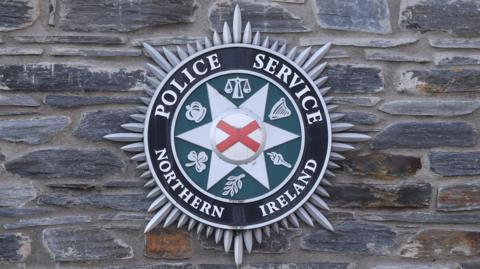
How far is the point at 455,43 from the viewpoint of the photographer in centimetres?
335

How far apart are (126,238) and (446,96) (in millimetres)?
1341

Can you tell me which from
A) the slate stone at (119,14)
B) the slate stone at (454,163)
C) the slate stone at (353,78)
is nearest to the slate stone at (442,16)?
the slate stone at (353,78)

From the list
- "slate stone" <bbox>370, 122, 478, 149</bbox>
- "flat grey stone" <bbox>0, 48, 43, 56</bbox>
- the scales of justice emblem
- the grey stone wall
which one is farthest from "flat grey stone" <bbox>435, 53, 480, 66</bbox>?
"flat grey stone" <bbox>0, 48, 43, 56</bbox>

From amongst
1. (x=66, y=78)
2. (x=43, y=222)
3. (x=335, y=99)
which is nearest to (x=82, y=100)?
(x=66, y=78)

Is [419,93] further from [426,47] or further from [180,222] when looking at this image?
[180,222]

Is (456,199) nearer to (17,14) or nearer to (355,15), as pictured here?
(355,15)

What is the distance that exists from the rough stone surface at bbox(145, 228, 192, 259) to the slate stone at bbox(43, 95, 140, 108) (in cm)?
50

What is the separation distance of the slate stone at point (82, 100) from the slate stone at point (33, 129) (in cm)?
5

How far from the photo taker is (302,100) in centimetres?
325

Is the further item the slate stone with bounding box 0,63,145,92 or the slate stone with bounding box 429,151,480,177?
the slate stone with bounding box 429,151,480,177

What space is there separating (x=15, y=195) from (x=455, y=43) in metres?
1.77

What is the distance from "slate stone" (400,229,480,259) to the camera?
131 inches

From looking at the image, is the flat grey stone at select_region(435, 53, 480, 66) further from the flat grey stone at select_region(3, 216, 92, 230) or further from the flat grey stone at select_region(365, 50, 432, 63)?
the flat grey stone at select_region(3, 216, 92, 230)

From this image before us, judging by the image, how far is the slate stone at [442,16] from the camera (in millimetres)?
3346
